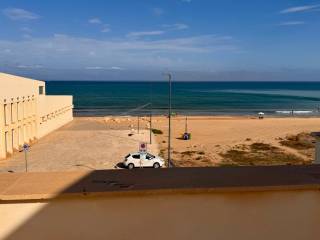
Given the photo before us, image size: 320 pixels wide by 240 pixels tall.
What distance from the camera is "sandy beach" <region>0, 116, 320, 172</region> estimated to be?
3002 centimetres

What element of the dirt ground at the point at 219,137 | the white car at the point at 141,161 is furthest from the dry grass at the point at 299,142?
the white car at the point at 141,161

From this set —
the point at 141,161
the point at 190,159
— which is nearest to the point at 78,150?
the point at 141,161

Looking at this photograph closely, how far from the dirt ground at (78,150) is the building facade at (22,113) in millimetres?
1004

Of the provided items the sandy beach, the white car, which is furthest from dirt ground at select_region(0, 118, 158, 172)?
the white car

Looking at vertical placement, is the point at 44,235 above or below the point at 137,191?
below

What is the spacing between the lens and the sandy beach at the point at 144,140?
30.0 metres

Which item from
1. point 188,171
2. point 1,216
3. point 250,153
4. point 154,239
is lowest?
point 250,153

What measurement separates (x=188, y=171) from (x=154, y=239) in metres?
0.72

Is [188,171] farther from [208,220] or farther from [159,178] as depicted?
[208,220]

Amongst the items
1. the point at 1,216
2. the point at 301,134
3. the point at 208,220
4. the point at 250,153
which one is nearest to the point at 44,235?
the point at 1,216

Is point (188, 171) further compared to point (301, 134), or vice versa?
point (301, 134)

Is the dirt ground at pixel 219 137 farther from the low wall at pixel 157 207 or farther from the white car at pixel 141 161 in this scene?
the low wall at pixel 157 207

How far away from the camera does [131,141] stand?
40094 millimetres

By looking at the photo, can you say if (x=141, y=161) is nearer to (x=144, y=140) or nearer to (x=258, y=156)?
(x=258, y=156)
